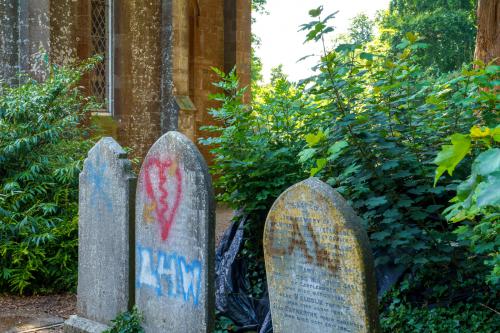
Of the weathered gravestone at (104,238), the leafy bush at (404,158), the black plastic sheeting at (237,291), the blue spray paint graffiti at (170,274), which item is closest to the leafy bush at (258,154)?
the black plastic sheeting at (237,291)

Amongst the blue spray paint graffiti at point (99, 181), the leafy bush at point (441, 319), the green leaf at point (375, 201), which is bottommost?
the leafy bush at point (441, 319)

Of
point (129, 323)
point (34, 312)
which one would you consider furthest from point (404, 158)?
point (34, 312)

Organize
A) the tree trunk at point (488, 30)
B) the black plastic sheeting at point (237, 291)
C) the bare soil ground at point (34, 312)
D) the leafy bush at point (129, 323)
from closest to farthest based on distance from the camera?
the leafy bush at point (129, 323)
the black plastic sheeting at point (237, 291)
the bare soil ground at point (34, 312)
the tree trunk at point (488, 30)

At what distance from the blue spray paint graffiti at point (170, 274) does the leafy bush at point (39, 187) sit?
2.72 metres

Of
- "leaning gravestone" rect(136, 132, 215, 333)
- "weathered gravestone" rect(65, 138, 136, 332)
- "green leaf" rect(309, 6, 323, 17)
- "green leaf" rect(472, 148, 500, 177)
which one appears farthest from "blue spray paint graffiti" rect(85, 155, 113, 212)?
"green leaf" rect(472, 148, 500, 177)

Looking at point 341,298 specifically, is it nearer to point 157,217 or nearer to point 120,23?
point 157,217

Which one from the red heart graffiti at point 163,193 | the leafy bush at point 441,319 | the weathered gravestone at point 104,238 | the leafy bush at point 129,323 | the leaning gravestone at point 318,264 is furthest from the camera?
the weathered gravestone at point 104,238

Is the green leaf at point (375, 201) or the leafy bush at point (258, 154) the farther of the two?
the leafy bush at point (258, 154)

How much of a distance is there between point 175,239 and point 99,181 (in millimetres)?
1179

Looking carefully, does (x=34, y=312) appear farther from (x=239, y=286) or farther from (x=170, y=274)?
(x=170, y=274)

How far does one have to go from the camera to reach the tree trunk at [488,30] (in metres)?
9.27

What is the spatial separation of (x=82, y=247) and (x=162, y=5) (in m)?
10.1

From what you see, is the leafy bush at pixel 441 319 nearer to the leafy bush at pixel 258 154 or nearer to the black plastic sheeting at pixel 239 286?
the black plastic sheeting at pixel 239 286

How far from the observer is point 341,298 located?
13.5 ft
